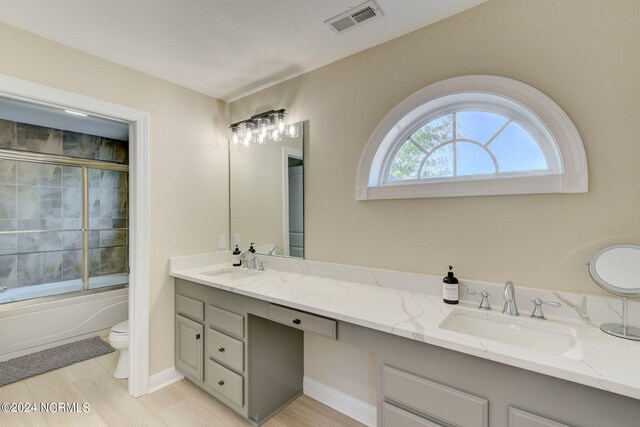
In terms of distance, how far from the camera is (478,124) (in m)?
1.61

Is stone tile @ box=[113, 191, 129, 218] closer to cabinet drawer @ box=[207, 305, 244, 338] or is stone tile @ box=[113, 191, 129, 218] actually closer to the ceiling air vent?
cabinet drawer @ box=[207, 305, 244, 338]

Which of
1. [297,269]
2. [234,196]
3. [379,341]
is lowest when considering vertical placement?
[379,341]

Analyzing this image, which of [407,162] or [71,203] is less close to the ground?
[407,162]

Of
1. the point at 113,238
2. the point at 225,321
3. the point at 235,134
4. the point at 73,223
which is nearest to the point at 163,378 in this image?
the point at 225,321

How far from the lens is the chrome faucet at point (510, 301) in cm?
132

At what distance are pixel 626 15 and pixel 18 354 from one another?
4.90 metres

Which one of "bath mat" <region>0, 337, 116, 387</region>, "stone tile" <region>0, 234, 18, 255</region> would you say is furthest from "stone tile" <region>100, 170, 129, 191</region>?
"bath mat" <region>0, 337, 116, 387</region>

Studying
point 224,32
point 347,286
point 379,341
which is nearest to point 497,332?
point 379,341

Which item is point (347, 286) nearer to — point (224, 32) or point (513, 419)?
point (513, 419)

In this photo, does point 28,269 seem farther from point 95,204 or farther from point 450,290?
point 450,290

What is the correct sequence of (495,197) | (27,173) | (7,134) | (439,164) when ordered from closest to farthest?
1. (495,197)
2. (439,164)
3. (7,134)
4. (27,173)

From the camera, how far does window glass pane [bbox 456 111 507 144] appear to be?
1562 millimetres

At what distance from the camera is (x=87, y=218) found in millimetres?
3512

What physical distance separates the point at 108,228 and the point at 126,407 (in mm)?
2526
